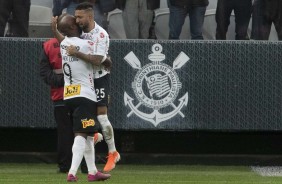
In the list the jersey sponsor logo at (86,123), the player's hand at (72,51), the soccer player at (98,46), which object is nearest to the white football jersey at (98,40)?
the soccer player at (98,46)

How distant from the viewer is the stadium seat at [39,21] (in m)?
15.1

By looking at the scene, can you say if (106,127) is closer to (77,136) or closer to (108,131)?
(108,131)

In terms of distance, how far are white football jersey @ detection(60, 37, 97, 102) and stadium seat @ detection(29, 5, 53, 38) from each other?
4021 mm

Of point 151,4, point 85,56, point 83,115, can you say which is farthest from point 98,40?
point 151,4

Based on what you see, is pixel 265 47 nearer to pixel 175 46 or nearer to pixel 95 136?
pixel 175 46

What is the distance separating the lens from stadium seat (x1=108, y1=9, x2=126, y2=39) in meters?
15.0

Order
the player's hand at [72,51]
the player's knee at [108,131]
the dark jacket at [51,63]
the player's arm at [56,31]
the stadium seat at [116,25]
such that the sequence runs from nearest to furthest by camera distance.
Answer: the player's hand at [72,51]
the player's arm at [56,31]
the player's knee at [108,131]
the dark jacket at [51,63]
the stadium seat at [116,25]

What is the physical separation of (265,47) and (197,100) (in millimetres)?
1136

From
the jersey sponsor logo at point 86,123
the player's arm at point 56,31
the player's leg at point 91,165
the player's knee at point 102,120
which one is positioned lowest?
the player's leg at point 91,165

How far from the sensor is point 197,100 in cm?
1380

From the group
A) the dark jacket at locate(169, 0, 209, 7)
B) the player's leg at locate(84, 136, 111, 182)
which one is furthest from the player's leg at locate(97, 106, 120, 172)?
the dark jacket at locate(169, 0, 209, 7)

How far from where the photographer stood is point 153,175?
12.5 m

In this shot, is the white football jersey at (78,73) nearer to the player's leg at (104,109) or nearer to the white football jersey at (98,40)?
the white football jersey at (98,40)

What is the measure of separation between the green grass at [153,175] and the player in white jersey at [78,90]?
1.49 feet
